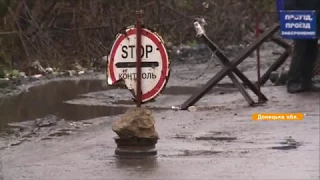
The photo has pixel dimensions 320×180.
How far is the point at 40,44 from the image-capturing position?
22406 millimetres

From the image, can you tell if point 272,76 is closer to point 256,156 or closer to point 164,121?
point 164,121

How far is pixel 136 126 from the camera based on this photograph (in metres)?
9.31

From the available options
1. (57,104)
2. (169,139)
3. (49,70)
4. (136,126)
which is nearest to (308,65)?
(57,104)

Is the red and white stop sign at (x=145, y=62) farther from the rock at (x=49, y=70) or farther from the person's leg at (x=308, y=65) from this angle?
the rock at (x=49, y=70)

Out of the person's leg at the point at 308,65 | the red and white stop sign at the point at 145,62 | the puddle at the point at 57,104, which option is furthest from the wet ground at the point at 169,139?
the red and white stop sign at the point at 145,62

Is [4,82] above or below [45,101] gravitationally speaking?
above

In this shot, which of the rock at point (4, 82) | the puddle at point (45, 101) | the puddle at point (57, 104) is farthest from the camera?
the rock at point (4, 82)

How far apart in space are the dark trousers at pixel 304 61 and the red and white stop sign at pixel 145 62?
26.3ft

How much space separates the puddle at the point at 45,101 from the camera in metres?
15.2

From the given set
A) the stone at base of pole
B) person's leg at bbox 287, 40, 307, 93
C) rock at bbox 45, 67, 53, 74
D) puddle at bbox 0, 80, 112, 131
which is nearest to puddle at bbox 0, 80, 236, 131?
puddle at bbox 0, 80, 112, 131

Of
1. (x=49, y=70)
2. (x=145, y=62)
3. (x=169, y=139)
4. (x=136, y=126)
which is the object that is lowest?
(x=49, y=70)

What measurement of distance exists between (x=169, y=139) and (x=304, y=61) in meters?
6.44

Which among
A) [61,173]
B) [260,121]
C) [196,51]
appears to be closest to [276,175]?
[61,173]

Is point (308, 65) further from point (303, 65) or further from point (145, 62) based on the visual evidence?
point (145, 62)
